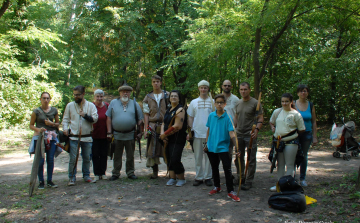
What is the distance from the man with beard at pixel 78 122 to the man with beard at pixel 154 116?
1.13m

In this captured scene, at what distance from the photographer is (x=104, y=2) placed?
17.6 meters

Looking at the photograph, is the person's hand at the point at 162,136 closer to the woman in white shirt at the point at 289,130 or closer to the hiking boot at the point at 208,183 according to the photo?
the hiking boot at the point at 208,183

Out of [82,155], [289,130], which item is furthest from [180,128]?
[82,155]

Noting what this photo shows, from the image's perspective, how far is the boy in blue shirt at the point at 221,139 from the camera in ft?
15.7

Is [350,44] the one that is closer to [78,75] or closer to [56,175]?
[56,175]

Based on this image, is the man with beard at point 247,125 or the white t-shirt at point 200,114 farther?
the white t-shirt at point 200,114

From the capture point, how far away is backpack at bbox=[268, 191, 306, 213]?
4090 mm

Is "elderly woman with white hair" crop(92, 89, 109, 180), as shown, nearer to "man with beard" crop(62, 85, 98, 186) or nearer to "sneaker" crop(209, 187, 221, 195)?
"man with beard" crop(62, 85, 98, 186)

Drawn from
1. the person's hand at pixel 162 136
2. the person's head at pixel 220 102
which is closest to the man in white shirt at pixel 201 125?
the person's hand at pixel 162 136

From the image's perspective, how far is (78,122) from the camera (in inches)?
229

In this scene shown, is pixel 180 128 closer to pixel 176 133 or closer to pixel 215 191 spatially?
pixel 176 133

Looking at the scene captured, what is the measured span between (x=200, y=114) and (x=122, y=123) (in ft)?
5.56

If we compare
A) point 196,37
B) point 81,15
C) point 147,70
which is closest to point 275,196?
point 196,37

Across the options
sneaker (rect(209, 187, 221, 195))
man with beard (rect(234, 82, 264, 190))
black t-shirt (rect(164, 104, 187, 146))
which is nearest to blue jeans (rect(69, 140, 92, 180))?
black t-shirt (rect(164, 104, 187, 146))
